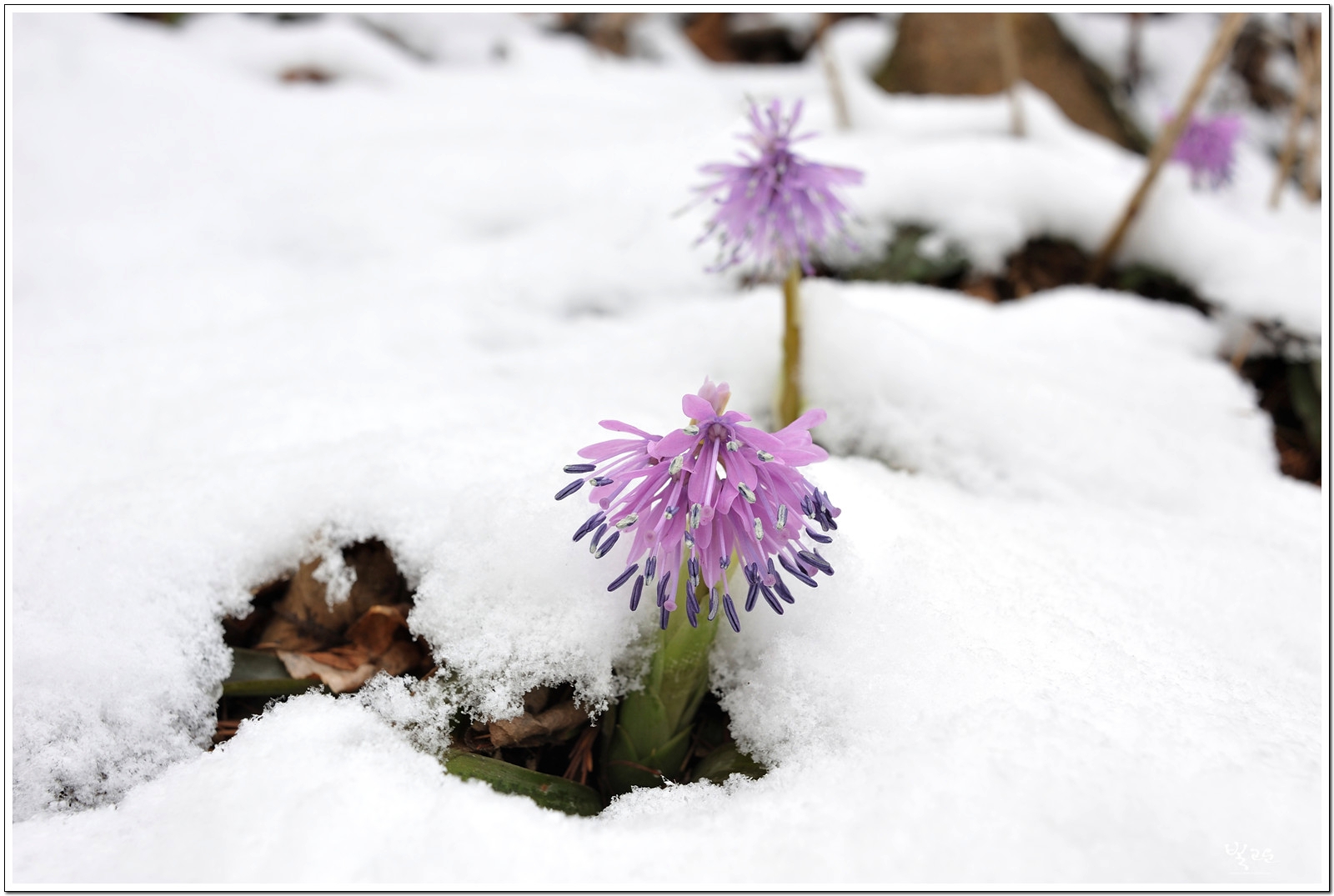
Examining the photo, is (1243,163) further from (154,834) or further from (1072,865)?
(154,834)

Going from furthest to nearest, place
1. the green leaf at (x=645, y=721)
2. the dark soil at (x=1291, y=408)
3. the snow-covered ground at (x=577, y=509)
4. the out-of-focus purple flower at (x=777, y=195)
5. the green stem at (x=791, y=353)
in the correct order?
the dark soil at (x=1291, y=408) < the green stem at (x=791, y=353) < the out-of-focus purple flower at (x=777, y=195) < the green leaf at (x=645, y=721) < the snow-covered ground at (x=577, y=509)

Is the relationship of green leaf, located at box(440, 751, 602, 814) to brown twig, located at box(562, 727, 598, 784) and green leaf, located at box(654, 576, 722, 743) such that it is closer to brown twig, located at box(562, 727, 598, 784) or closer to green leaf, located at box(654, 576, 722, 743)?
brown twig, located at box(562, 727, 598, 784)

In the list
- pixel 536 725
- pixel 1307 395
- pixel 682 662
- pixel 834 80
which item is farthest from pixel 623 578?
pixel 834 80

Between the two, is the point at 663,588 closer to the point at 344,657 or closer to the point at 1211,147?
the point at 344,657

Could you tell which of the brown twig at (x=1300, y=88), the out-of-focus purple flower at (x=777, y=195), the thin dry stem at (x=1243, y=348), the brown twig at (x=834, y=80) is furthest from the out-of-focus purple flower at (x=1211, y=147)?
the out-of-focus purple flower at (x=777, y=195)

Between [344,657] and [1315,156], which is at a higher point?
[1315,156]

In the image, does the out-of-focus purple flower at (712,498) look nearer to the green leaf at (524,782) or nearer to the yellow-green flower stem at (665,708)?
the yellow-green flower stem at (665,708)
